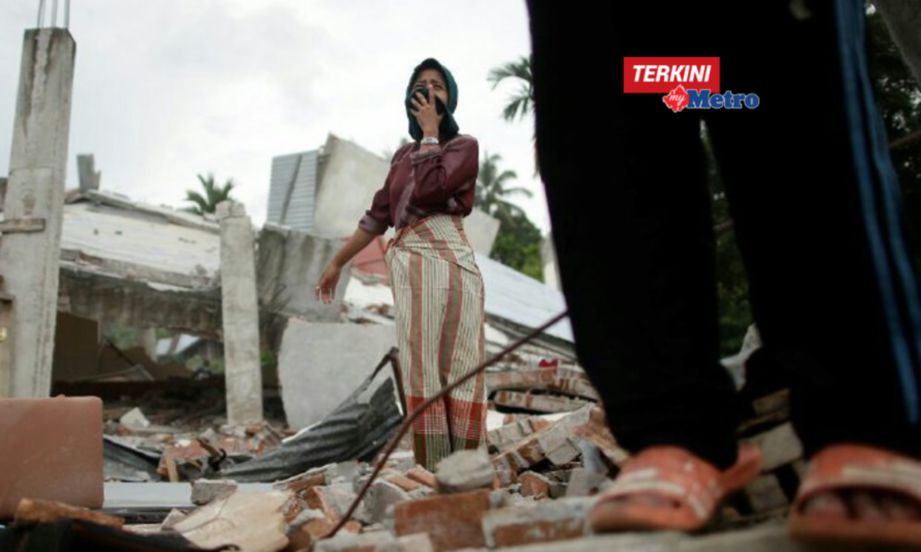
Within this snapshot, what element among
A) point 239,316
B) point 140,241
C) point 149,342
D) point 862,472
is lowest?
point 862,472

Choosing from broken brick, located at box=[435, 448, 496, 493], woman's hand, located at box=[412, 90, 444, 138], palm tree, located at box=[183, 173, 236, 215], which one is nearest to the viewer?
broken brick, located at box=[435, 448, 496, 493]

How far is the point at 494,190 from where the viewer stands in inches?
1933

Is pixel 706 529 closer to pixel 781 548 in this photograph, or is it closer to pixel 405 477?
pixel 781 548

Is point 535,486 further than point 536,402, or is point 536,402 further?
point 536,402

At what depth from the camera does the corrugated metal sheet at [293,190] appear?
1902 centimetres

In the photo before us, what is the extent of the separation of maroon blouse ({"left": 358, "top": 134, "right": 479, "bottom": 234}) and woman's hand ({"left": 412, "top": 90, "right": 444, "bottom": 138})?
8cm

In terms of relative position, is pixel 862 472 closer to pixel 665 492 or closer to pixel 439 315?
pixel 665 492

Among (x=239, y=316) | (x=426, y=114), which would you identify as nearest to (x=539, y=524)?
(x=426, y=114)

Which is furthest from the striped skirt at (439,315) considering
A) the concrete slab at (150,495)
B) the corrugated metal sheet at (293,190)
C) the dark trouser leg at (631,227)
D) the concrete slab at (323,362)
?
the corrugated metal sheet at (293,190)

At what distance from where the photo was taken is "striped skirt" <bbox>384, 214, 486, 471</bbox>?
3.59m

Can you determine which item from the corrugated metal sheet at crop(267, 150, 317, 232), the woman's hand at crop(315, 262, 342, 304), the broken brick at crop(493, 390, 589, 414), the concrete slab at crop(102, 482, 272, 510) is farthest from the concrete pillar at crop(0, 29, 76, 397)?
the corrugated metal sheet at crop(267, 150, 317, 232)

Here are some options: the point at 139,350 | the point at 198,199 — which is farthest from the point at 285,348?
the point at 198,199

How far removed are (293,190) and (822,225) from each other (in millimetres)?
19264

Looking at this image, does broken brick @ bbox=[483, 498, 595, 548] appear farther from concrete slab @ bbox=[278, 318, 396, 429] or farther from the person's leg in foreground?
concrete slab @ bbox=[278, 318, 396, 429]
